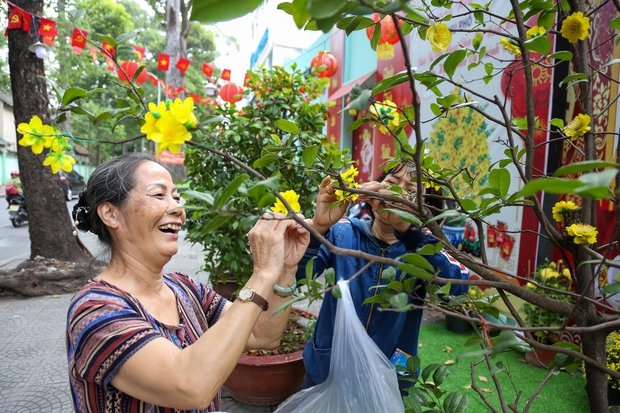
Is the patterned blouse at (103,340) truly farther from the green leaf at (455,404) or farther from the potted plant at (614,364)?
the potted plant at (614,364)

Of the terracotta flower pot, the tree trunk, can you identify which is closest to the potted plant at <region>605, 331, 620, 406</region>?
the terracotta flower pot

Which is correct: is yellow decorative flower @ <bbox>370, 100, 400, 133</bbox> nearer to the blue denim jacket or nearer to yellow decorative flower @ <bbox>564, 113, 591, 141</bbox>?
yellow decorative flower @ <bbox>564, 113, 591, 141</bbox>

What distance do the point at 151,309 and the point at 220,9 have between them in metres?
1.05

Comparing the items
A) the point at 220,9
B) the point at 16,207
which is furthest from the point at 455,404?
the point at 16,207

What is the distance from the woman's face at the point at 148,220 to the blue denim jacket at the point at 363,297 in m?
0.52

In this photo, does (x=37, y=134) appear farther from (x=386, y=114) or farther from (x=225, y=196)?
(x=386, y=114)

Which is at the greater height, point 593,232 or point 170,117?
point 170,117

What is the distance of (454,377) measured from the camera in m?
3.13

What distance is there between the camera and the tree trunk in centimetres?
480

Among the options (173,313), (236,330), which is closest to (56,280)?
(173,313)

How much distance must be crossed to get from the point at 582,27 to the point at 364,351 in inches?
41.7

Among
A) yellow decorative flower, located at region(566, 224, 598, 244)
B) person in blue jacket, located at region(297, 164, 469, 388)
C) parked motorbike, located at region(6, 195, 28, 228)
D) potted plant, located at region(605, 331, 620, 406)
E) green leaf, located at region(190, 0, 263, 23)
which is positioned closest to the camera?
green leaf, located at region(190, 0, 263, 23)

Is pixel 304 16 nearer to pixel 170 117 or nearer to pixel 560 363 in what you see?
pixel 170 117

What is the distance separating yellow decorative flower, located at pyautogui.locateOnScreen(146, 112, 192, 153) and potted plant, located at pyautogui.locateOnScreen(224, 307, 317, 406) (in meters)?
1.92
